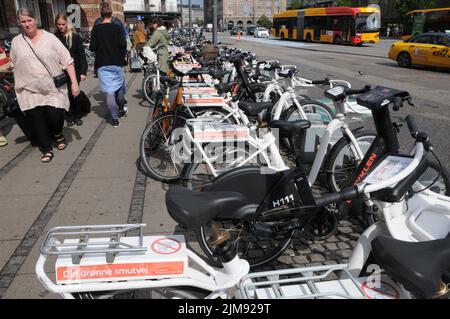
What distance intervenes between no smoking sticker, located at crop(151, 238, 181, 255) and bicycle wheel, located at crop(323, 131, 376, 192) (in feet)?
7.72

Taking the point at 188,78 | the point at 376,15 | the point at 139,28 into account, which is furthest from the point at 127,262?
the point at 376,15

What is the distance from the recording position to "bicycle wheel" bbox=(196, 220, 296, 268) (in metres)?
2.59

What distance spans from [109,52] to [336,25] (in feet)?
88.2

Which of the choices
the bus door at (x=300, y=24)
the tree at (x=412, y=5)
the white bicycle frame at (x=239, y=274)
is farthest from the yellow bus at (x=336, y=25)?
the white bicycle frame at (x=239, y=274)

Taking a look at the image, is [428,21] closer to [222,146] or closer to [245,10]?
[222,146]

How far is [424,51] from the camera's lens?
14.6 metres

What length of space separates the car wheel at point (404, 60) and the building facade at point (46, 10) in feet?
45.8

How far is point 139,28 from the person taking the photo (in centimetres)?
1083

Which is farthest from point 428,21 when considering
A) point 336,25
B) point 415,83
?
point 415,83

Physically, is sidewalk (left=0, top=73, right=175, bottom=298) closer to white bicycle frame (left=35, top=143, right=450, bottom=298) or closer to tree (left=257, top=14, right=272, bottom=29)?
white bicycle frame (left=35, top=143, right=450, bottom=298)

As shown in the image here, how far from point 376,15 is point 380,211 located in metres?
29.9

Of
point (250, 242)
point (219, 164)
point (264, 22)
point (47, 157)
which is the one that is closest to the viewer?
point (250, 242)

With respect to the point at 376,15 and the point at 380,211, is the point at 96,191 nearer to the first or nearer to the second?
the point at 380,211

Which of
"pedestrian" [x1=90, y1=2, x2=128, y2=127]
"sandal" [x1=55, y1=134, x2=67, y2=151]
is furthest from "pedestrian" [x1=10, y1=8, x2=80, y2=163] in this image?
"pedestrian" [x1=90, y1=2, x2=128, y2=127]
